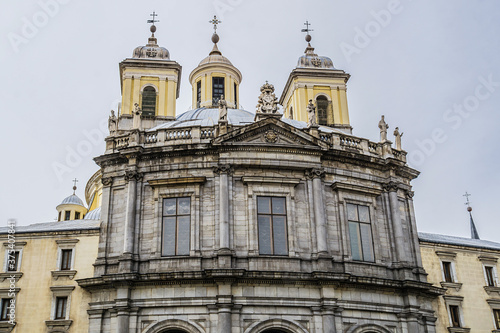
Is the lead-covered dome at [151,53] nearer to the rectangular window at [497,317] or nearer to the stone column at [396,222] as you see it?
the stone column at [396,222]

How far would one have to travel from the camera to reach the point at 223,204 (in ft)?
84.6

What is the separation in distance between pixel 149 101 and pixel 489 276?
77.5 ft

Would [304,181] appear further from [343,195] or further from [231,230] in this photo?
[231,230]

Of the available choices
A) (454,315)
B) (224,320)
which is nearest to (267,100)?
(224,320)

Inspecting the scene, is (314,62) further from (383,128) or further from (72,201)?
(72,201)

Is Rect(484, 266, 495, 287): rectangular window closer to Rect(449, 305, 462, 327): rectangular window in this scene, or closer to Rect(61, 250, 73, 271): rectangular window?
Rect(449, 305, 462, 327): rectangular window

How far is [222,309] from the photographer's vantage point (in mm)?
23844

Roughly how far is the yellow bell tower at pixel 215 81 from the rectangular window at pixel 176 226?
1431 cm

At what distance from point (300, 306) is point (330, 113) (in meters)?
19.3

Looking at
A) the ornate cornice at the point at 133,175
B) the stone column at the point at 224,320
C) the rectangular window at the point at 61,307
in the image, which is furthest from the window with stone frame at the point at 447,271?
the rectangular window at the point at 61,307

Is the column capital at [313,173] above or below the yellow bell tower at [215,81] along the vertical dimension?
below

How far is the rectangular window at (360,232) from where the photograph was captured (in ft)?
89.2

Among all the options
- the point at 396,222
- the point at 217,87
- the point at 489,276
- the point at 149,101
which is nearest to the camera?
the point at 396,222

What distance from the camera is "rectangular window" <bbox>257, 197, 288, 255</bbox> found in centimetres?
2589
